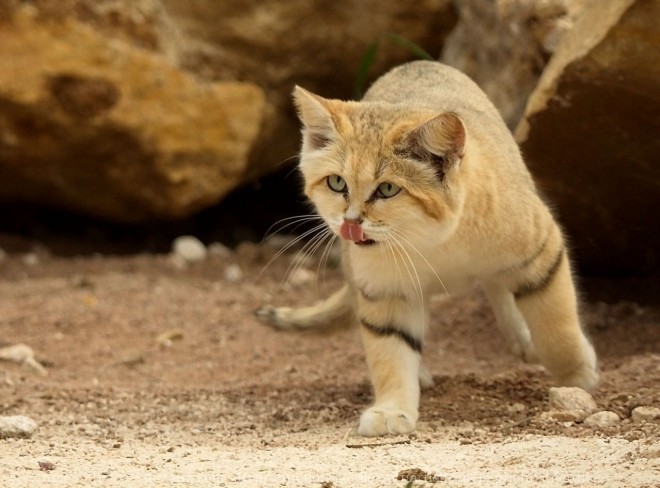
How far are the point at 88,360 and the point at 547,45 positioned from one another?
2.77 metres

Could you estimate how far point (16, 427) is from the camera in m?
3.56

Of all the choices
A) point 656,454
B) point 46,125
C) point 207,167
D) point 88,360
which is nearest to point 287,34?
point 207,167

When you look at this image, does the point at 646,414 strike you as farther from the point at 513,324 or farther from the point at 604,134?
the point at 604,134

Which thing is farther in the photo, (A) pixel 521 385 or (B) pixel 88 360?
(B) pixel 88 360

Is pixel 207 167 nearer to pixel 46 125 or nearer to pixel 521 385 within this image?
pixel 46 125

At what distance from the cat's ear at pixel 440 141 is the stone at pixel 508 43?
6.66ft

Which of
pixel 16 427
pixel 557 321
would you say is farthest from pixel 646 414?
pixel 16 427

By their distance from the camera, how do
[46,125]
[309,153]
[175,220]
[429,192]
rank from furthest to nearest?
[175,220] < [46,125] < [309,153] < [429,192]

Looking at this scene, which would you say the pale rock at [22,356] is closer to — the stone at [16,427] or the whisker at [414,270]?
the stone at [16,427]

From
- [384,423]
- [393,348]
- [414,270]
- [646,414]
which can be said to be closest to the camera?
[646,414]

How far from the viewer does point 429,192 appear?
3441 mm

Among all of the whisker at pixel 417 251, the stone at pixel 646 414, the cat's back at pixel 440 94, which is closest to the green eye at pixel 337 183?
the whisker at pixel 417 251

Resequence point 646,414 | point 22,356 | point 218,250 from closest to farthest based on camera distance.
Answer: point 646,414 → point 22,356 → point 218,250

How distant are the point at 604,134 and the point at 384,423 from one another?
6.11 ft
